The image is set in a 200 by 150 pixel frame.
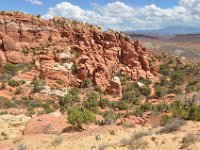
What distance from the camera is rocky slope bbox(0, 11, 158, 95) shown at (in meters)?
48.4

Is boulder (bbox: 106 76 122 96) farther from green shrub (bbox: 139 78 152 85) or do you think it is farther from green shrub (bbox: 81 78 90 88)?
green shrub (bbox: 139 78 152 85)

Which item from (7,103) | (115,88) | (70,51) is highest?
(70,51)

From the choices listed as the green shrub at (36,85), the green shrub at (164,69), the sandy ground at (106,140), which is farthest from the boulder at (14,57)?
the sandy ground at (106,140)

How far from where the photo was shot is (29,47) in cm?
5484

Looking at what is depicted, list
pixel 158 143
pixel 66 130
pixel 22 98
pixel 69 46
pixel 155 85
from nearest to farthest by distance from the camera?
pixel 158 143
pixel 66 130
pixel 22 98
pixel 155 85
pixel 69 46

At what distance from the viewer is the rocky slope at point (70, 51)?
48.4 meters

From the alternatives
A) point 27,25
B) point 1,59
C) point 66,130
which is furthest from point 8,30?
point 66,130

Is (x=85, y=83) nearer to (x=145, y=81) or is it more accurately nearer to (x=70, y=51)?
(x=70, y=51)

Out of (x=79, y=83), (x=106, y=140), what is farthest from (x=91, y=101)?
(x=106, y=140)

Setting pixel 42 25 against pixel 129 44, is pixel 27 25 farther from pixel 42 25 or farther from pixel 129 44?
pixel 129 44

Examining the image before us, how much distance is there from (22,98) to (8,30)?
58.4ft

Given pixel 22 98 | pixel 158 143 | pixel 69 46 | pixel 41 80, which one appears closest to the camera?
pixel 158 143

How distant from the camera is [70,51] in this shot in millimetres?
54844

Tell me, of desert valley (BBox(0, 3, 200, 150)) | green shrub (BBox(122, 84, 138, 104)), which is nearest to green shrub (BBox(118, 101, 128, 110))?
desert valley (BBox(0, 3, 200, 150))
